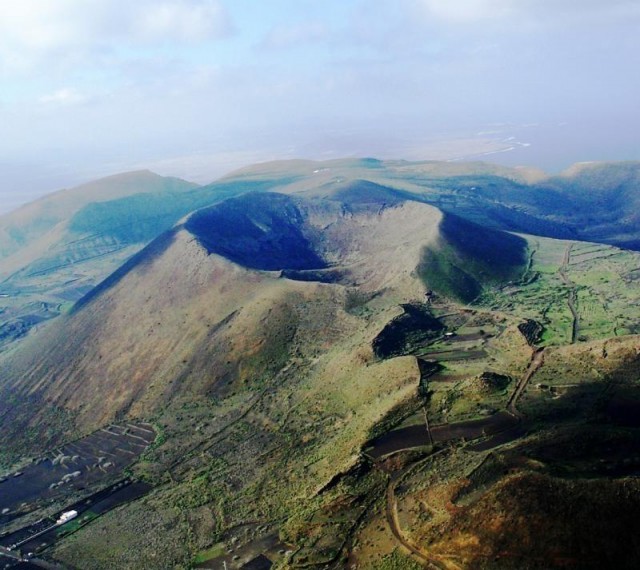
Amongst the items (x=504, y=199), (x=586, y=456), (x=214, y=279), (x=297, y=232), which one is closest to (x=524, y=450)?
(x=586, y=456)

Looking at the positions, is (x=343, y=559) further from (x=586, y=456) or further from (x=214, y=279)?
(x=214, y=279)

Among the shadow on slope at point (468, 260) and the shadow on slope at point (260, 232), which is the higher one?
the shadow on slope at point (260, 232)

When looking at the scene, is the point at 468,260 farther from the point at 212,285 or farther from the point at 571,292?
the point at 212,285

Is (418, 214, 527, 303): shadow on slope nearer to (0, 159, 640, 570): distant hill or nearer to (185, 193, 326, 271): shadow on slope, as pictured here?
(0, 159, 640, 570): distant hill

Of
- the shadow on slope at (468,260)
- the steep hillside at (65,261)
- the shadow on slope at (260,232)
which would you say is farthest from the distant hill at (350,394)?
the steep hillside at (65,261)

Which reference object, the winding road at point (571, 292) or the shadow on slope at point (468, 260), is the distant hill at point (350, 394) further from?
the shadow on slope at point (468, 260)

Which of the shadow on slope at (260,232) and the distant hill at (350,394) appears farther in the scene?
the shadow on slope at (260,232)

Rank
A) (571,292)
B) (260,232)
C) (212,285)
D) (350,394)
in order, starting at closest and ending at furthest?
→ 1. (350,394)
2. (571,292)
3. (212,285)
4. (260,232)

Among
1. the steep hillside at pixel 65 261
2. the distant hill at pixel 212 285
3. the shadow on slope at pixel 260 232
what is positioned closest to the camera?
the distant hill at pixel 212 285

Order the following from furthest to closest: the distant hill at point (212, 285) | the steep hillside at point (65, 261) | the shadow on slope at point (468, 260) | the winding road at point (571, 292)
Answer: the steep hillside at point (65, 261)
the shadow on slope at point (468, 260)
the distant hill at point (212, 285)
the winding road at point (571, 292)

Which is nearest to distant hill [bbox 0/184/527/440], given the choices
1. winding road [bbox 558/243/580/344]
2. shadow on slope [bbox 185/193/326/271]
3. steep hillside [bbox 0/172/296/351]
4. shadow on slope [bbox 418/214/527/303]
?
shadow on slope [bbox 418/214/527/303]

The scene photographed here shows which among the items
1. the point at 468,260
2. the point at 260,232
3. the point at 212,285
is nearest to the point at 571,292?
the point at 468,260
